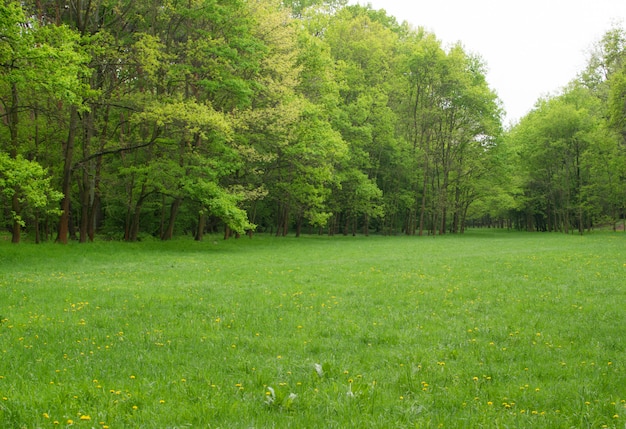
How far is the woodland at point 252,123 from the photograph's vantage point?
71.1ft

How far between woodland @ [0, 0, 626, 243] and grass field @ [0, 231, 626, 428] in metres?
9.52

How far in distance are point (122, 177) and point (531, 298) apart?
24656mm

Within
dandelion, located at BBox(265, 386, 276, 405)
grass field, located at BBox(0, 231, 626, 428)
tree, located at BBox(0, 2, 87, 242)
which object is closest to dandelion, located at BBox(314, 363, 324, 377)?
grass field, located at BBox(0, 231, 626, 428)

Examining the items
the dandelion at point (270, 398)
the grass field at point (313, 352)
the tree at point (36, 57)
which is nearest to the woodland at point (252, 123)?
the tree at point (36, 57)

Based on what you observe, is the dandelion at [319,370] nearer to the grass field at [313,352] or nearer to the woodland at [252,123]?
the grass field at [313,352]

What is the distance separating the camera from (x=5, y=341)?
6.75 meters

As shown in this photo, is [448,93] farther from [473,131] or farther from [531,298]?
[531,298]

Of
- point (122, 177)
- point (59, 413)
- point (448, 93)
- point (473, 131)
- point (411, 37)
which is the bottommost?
point (59, 413)

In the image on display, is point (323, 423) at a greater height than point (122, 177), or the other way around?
point (122, 177)

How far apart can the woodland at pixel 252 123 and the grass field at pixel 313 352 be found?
9521 millimetres

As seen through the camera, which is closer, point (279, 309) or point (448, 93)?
point (279, 309)

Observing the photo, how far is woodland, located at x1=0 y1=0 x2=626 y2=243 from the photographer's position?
2167 cm

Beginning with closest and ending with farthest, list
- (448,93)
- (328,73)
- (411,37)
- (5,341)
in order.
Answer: (5,341), (328,73), (448,93), (411,37)

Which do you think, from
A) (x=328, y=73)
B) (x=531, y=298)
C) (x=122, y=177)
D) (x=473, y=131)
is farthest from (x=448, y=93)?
(x=531, y=298)
